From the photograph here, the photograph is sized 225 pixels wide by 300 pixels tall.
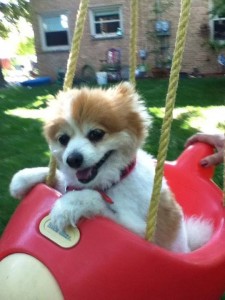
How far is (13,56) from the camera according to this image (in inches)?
911

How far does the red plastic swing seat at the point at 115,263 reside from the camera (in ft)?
3.83

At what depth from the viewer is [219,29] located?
1145cm

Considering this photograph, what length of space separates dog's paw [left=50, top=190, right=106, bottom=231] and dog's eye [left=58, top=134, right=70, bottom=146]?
190mm

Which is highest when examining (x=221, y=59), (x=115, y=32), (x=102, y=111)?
(x=102, y=111)

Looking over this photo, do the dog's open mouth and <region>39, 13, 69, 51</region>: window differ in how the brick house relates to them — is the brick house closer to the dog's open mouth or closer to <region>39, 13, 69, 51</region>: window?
<region>39, 13, 69, 51</region>: window

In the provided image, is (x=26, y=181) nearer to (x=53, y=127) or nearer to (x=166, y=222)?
(x=53, y=127)

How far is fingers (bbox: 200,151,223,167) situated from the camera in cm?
201

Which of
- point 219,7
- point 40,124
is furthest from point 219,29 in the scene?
point 40,124

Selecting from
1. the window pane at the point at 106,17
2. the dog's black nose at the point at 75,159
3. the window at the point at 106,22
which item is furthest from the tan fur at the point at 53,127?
the window pane at the point at 106,17

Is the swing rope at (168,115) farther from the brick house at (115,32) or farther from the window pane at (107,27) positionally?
the window pane at (107,27)

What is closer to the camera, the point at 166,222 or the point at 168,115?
the point at 168,115

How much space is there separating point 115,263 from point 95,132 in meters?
0.42

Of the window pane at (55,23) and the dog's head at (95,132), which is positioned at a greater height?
the dog's head at (95,132)

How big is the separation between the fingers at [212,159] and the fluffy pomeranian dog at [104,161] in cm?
50
